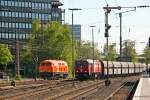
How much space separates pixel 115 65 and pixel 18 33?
196ft

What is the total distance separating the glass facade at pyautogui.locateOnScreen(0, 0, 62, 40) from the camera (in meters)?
135

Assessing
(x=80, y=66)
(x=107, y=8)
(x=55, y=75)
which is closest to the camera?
(x=107, y=8)

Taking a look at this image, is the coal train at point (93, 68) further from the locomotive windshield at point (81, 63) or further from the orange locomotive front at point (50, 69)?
the orange locomotive front at point (50, 69)

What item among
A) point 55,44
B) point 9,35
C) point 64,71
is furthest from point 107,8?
point 9,35

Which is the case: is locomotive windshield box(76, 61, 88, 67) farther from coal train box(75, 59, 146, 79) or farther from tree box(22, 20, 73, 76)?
tree box(22, 20, 73, 76)

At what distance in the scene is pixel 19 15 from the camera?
451 feet

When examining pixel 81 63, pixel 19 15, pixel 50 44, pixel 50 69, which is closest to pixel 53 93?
pixel 81 63

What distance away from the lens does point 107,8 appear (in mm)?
45625

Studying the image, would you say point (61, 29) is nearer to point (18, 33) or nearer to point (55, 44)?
point (55, 44)

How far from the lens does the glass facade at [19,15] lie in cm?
13525

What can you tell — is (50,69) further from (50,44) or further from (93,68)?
(50,44)

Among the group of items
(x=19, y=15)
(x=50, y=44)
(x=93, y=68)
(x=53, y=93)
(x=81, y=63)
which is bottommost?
(x=53, y=93)

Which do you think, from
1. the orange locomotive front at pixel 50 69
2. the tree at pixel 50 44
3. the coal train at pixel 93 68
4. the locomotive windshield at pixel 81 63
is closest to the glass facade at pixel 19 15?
the tree at pixel 50 44

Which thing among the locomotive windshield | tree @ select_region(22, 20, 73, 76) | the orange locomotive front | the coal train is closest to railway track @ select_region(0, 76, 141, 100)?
the coal train
